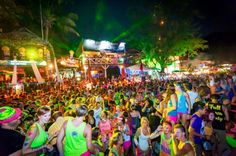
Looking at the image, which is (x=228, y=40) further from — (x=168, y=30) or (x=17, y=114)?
(x=17, y=114)

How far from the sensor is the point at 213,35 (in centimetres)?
7500

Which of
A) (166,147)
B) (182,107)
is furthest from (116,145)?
(182,107)

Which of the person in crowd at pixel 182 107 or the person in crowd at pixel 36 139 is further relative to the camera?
the person in crowd at pixel 182 107

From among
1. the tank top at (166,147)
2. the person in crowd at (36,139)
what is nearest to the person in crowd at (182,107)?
the tank top at (166,147)

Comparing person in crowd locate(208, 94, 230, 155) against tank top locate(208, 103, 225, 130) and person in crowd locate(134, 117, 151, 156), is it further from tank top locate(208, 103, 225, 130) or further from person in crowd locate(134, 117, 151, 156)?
person in crowd locate(134, 117, 151, 156)

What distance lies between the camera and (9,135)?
276 cm

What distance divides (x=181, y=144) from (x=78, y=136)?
6.02 feet

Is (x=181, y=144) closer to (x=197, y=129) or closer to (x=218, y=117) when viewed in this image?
(x=197, y=129)

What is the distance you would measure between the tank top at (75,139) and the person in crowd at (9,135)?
0.83 meters

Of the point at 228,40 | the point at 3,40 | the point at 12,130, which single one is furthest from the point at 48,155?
the point at 228,40

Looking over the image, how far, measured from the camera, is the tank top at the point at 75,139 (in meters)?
3.49

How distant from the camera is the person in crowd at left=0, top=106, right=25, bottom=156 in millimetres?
2674

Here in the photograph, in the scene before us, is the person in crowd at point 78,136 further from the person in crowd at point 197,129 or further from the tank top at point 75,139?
the person in crowd at point 197,129

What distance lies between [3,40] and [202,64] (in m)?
40.0
